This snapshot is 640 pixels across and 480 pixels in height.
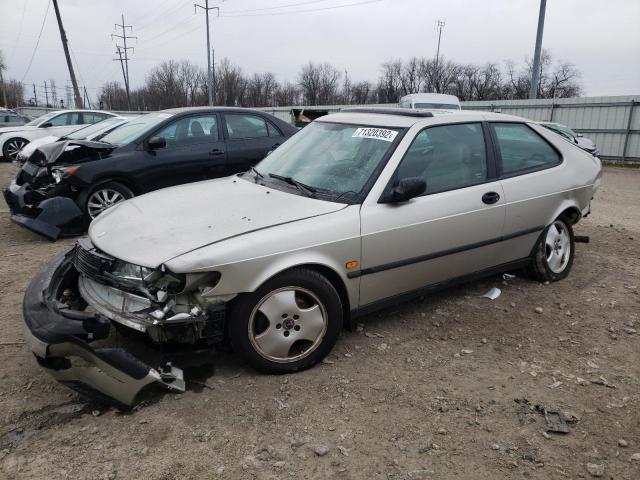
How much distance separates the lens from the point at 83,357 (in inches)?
102

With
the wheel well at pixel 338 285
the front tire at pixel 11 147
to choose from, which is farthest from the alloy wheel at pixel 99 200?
the front tire at pixel 11 147

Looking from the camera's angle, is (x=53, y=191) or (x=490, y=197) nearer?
(x=490, y=197)

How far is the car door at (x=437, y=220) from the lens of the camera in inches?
134

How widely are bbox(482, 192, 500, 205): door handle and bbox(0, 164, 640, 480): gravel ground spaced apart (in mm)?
934

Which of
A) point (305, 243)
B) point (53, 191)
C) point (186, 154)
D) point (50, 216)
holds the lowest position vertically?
point (50, 216)

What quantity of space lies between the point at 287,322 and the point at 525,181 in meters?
2.50

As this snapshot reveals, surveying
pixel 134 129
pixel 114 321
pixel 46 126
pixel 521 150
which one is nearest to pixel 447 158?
pixel 521 150

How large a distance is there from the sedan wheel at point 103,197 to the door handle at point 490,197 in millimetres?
4586

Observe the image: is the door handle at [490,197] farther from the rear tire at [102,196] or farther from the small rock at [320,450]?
the rear tire at [102,196]

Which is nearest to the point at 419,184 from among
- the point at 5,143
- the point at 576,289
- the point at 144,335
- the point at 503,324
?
the point at 503,324

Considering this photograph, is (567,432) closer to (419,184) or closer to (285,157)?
(419,184)

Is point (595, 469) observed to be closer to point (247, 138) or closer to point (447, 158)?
point (447, 158)

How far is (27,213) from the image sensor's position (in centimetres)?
601

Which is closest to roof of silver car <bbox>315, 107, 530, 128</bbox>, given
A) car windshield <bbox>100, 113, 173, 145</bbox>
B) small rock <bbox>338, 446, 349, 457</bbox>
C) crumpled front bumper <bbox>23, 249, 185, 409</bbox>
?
small rock <bbox>338, 446, 349, 457</bbox>
